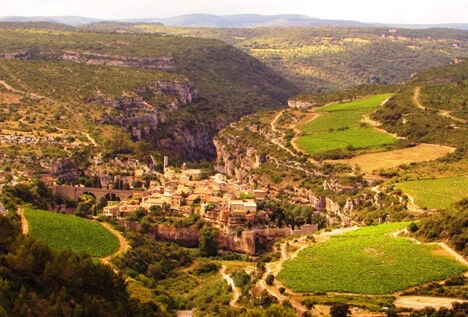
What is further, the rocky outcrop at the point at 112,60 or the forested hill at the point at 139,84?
the rocky outcrop at the point at 112,60

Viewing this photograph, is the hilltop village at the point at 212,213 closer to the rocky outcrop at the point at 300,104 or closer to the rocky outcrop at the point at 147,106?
the rocky outcrop at the point at 147,106

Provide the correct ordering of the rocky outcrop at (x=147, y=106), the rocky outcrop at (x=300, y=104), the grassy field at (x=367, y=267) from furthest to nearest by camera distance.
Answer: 1. the rocky outcrop at (x=300, y=104)
2. the rocky outcrop at (x=147, y=106)
3. the grassy field at (x=367, y=267)

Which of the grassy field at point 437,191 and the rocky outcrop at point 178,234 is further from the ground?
the grassy field at point 437,191

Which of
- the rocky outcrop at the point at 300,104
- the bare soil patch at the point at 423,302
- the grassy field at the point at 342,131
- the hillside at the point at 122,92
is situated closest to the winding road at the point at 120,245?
the bare soil patch at the point at 423,302

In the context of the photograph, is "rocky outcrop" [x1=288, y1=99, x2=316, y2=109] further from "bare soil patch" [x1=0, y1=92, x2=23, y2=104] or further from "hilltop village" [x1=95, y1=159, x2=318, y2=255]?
"hilltop village" [x1=95, y1=159, x2=318, y2=255]

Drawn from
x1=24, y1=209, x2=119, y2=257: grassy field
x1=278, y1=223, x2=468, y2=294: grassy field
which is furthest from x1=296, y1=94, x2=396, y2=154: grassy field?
x1=278, y1=223, x2=468, y2=294: grassy field

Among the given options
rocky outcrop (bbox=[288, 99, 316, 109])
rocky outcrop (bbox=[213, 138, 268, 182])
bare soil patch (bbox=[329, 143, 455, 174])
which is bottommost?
rocky outcrop (bbox=[213, 138, 268, 182])
